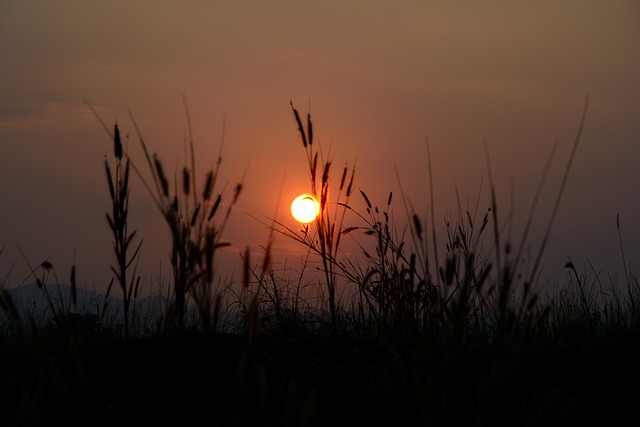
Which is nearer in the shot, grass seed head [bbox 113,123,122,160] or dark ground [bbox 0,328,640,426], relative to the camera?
dark ground [bbox 0,328,640,426]

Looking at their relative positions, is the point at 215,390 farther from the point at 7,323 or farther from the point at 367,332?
the point at 7,323

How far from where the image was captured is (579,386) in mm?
2869

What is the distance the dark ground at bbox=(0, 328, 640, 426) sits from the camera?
2.33 meters

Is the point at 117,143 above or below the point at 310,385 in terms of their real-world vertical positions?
above

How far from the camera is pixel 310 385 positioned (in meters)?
2.96

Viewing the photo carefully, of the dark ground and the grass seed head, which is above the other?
the grass seed head

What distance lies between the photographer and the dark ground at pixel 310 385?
233 centimetres

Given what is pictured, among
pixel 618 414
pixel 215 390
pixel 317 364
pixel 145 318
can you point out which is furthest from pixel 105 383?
pixel 145 318

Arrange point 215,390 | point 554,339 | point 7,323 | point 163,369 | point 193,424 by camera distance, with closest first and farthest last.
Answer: point 193,424, point 215,390, point 163,369, point 554,339, point 7,323

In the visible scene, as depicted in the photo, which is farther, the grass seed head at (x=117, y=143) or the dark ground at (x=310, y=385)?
the grass seed head at (x=117, y=143)

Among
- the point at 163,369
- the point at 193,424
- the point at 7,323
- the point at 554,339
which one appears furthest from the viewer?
the point at 7,323

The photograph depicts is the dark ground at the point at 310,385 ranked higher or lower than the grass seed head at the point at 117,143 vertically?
lower

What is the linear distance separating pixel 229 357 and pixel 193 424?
2.41 feet

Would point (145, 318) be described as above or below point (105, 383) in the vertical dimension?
above
